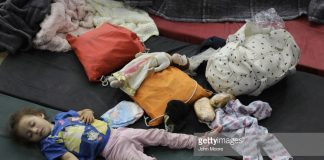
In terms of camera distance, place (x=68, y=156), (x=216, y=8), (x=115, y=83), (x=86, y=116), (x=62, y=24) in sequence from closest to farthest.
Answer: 1. (x=68, y=156)
2. (x=86, y=116)
3. (x=115, y=83)
4. (x=62, y=24)
5. (x=216, y=8)

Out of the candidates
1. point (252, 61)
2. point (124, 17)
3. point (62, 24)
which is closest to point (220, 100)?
point (252, 61)

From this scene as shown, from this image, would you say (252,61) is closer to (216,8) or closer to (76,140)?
(216,8)

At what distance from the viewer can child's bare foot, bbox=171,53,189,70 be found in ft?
6.20

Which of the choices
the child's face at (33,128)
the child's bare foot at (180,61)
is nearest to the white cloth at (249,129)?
the child's bare foot at (180,61)

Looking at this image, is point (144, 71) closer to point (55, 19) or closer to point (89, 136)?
point (89, 136)

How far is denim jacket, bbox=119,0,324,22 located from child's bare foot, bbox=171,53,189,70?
0.44 m

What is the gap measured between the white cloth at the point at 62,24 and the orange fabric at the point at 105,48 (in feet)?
0.34

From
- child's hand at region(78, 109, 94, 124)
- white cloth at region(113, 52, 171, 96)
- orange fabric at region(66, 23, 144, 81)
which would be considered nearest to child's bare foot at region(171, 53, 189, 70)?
white cloth at region(113, 52, 171, 96)

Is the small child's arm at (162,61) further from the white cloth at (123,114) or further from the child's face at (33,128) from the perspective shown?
the child's face at (33,128)

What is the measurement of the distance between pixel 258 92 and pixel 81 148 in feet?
2.56

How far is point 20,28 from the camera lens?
2092 mm

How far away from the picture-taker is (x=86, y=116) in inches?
66.7

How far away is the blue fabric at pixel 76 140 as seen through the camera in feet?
5.27

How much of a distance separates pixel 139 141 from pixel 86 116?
248 millimetres
